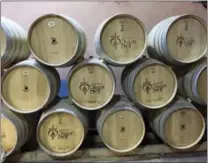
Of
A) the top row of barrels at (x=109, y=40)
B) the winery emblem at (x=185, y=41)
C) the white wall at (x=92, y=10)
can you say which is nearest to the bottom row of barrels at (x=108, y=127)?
the top row of barrels at (x=109, y=40)

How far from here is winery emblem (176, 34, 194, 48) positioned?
9.15 ft

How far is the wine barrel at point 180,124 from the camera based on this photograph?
285 centimetres

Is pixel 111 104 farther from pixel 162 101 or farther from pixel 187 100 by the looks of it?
pixel 187 100

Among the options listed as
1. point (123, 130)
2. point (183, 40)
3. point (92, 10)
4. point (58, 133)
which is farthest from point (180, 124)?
point (92, 10)

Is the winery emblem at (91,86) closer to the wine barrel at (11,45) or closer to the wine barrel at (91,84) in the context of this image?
the wine barrel at (91,84)

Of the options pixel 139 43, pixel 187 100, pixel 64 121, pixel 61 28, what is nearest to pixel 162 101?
pixel 187 100

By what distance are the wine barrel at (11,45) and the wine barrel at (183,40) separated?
131 centimetres

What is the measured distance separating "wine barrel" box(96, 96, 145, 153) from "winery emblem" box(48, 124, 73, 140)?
0.29 meters

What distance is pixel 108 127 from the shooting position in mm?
2809

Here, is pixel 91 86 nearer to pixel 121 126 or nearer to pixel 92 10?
pixel 121 126

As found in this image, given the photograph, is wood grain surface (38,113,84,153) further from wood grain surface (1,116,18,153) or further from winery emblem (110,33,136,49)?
winery emblem (110,33,136,49)

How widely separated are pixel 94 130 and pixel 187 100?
1.10 metres

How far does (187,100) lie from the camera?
3039 millimetres

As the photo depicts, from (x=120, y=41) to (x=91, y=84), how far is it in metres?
0.46
